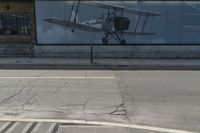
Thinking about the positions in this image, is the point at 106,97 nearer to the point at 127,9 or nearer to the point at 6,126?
the point at 6,126

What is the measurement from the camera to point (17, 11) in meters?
25.2

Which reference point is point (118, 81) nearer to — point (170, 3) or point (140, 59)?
point (140, 59)

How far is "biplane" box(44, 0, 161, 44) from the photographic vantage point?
67.9 feet

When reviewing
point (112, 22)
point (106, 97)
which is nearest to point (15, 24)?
point (112, 22)

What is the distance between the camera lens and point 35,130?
637 centimetres

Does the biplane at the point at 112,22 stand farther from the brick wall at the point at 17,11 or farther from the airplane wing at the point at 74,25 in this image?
the brick wall at the point at 17,11

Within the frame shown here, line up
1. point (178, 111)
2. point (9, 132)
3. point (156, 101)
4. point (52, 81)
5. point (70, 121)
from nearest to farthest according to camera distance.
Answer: point (9, 132) < point (70, 121) < point (178, 111) < point (156, 101) < point (52, 81)

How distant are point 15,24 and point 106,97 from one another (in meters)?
17.8

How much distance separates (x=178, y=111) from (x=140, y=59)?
11.9m

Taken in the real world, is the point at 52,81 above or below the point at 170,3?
below

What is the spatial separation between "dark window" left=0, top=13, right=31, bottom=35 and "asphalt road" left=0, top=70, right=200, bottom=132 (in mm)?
11960

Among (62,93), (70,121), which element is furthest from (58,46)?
(70,121)

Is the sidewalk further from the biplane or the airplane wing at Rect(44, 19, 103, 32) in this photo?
the airplane wing at Rect(44, 19, 103, 32)

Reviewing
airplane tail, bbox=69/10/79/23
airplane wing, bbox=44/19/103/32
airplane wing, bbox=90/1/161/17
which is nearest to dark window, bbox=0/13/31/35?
airplane wing, bbox=44/19/103/32
